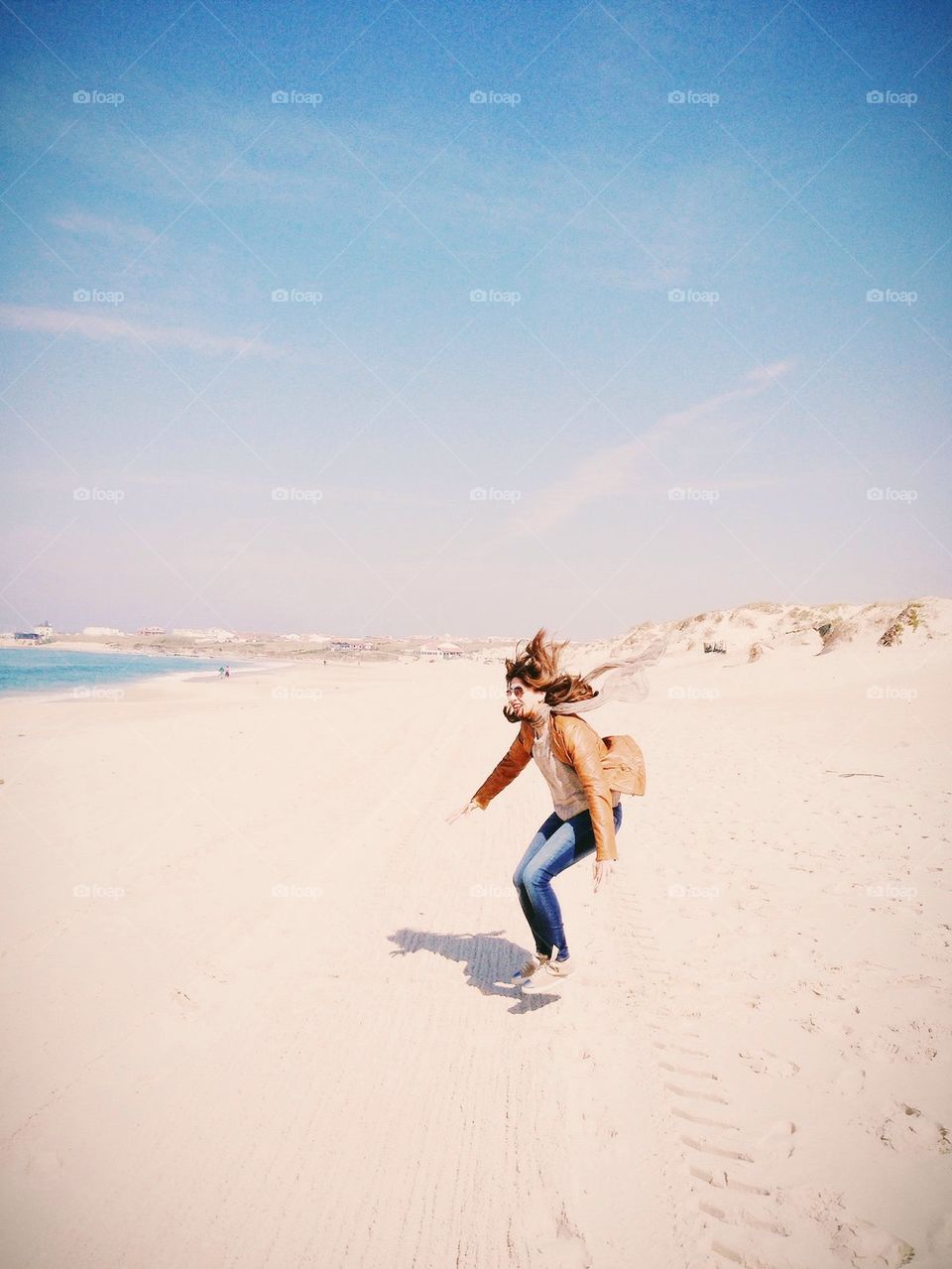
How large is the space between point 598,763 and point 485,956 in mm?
2158

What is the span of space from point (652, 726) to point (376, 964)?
547 inches

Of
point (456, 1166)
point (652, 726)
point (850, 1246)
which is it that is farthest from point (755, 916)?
point (652, 726)

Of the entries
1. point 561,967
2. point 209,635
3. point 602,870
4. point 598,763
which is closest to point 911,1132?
point 602,870

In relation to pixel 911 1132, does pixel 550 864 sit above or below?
above

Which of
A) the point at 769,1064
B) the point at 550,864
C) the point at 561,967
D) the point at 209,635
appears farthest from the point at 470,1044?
the point at 209,635

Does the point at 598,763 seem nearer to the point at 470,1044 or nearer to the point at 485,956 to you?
the point at 470,1044

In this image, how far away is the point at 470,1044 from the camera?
3.99 metres

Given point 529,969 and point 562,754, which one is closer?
point 562,754

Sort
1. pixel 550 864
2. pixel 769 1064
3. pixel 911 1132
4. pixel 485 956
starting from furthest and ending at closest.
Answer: pixel 485 956
pixel 550 864
pixel 769 1064
pixel 911 1132

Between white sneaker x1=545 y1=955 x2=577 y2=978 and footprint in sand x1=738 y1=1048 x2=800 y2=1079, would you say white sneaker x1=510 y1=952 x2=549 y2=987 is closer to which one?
white sneaker x1=545 y1=955 x2=577 y2=978

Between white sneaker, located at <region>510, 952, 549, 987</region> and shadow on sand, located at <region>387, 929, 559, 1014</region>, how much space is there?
0.16 ft

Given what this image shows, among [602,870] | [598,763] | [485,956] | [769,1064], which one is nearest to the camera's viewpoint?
[769,1064]

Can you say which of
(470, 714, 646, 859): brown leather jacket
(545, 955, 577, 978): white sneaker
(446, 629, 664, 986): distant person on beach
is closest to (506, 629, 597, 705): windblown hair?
(446, 629, 664, 986): distant person on beach

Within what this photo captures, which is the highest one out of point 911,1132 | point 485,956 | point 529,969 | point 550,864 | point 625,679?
point 625,679
